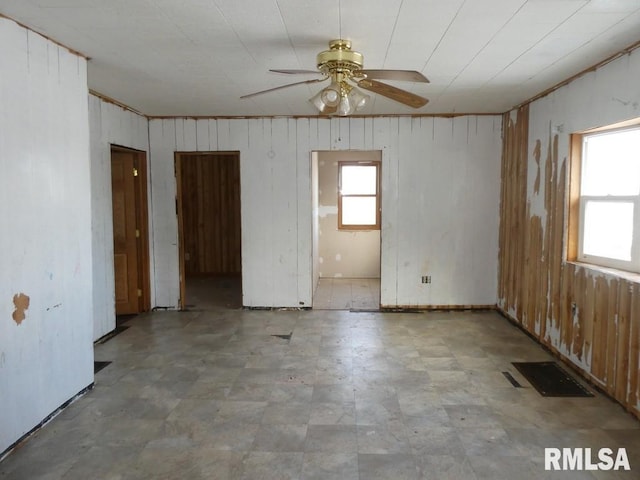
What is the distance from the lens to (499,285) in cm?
544

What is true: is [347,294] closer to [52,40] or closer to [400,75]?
[400,75]

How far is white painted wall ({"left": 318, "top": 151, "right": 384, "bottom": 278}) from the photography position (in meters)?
7.67

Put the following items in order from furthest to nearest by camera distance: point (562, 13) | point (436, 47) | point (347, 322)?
point (347, 322) < point (436, 47) < point (562, 13)

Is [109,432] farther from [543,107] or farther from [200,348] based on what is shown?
[543,107]

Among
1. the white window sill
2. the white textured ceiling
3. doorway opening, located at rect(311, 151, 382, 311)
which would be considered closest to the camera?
the white textured ceiling

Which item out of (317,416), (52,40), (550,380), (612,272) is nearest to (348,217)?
(550,380)

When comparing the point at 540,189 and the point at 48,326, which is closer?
the point at 48,326

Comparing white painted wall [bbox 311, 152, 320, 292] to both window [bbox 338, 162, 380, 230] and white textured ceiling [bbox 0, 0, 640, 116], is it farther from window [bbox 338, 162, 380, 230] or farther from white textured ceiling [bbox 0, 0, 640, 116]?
white textured ceiling [bbox 0, 0, 640, 116]

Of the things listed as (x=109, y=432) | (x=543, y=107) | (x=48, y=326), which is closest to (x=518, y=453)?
(x=109, y=432)

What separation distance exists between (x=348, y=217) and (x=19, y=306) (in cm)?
572

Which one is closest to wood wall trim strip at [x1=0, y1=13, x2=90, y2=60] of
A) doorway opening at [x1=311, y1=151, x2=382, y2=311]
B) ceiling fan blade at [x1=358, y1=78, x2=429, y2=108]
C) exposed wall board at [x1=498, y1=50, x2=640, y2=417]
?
ceiling fan blade at [x1=358, y1=78, x2=429, y2=108]

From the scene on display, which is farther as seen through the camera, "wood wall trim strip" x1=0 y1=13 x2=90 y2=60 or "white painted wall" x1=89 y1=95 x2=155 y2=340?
"white painted wall" x1=89 y1=95 x2=155 y2=340

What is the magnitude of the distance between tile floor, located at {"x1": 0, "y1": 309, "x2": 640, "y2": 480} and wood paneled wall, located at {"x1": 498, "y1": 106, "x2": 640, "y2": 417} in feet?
0.85

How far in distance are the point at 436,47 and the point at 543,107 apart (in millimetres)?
1830
